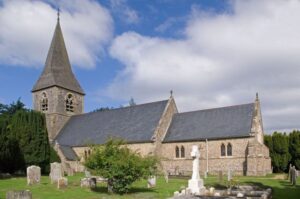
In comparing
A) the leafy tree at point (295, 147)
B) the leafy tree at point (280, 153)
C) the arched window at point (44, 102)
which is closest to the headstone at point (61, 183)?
the leafy tree at point (280, 153)

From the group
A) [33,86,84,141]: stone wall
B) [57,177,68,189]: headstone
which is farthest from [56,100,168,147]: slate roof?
[57,177,68,189]: headstone

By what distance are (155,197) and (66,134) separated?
3418 cm

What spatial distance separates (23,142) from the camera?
37812 millimetres

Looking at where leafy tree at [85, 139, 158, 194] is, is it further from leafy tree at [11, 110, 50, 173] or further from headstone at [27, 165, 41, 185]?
leafy tree at [11, 110, 50, 173]

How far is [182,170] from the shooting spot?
42469mm

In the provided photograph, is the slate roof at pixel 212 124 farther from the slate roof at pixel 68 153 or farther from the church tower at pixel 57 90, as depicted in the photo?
the church tower at pixel 57 90

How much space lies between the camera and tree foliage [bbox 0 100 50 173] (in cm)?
3522

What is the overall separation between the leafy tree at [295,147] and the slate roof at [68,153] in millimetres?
25428

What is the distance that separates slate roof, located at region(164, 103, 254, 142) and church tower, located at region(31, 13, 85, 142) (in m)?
16.9

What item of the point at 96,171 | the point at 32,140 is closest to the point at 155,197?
the point at 96,171

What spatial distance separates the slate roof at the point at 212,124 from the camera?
40.4 meters

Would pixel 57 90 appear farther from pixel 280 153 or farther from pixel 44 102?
pixel 280 153

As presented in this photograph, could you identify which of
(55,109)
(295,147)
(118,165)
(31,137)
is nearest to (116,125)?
(55,109)

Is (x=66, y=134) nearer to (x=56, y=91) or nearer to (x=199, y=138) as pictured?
(x=56, y=91)
